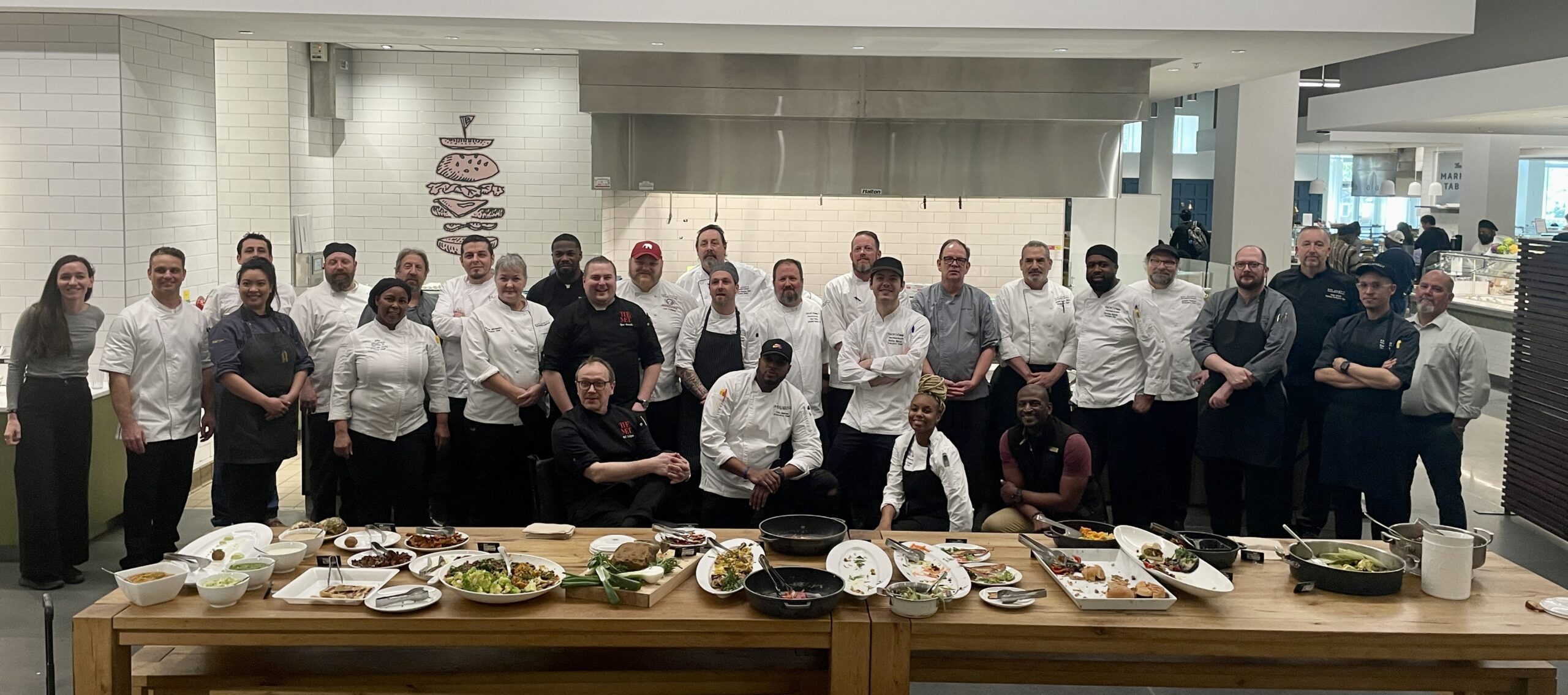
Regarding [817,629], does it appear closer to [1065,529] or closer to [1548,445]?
[1065,529]

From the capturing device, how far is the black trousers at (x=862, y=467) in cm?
571

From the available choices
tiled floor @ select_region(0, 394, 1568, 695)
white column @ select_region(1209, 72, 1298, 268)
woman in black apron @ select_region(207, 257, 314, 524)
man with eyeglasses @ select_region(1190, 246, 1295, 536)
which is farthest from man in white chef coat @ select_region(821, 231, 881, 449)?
white column @ select_region(1209, 72, 1298, 268)

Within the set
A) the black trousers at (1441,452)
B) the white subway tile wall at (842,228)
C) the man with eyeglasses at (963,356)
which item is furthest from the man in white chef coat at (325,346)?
the black trousers at (1441,452)

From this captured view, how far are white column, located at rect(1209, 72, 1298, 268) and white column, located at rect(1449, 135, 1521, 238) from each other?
9579 mm

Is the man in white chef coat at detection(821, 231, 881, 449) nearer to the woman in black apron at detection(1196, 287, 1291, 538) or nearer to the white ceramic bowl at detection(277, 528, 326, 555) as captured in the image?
the woman in black apron at detection(1196, 287, 1291, 538)

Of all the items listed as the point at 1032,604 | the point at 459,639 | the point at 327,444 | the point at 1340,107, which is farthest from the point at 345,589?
the point at 1340,107

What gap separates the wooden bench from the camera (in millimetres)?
3299

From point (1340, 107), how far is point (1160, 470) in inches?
382

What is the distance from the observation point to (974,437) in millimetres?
6105

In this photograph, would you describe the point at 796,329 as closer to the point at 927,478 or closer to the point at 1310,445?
the point at 927,478

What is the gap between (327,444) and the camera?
Answer: 585 centimetres

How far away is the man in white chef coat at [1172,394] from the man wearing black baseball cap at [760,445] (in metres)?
1.93

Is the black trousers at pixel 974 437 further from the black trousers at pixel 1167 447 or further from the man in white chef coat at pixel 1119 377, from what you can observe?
the black trousers at pixel 1167 447

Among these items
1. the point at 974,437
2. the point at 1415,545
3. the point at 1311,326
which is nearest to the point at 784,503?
the point at 974,437
